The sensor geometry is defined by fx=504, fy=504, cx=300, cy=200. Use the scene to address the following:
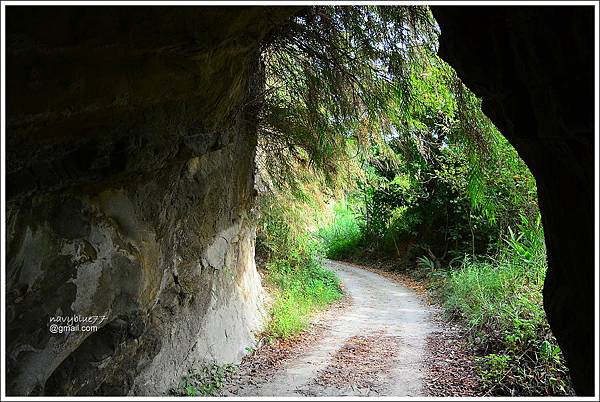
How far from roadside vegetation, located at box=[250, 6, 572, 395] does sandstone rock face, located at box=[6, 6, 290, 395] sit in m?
1.68

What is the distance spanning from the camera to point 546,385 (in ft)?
16.3

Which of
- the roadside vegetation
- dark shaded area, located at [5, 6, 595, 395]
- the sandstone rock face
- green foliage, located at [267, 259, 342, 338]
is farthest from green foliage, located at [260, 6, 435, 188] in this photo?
green foliage, located at [267, 259, 342, 338]

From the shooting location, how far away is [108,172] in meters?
3.27

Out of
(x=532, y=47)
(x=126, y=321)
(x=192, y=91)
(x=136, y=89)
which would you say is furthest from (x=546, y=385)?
(x=136, y=89)

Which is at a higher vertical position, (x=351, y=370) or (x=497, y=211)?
(x=497, y=211)

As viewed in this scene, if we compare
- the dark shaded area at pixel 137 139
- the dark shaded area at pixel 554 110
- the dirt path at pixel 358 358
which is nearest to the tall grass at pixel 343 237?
the dirt path at pixel 358 358

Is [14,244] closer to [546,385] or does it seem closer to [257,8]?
[257,8]

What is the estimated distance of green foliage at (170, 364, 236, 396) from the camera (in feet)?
16.3

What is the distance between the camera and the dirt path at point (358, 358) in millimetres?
5219

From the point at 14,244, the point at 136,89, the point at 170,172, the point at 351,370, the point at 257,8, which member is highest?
the point at 257,8

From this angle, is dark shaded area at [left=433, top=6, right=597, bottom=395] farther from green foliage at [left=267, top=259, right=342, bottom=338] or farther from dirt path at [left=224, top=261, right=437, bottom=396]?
green foliage at [left=267, top=259, right=342, bottom=338]

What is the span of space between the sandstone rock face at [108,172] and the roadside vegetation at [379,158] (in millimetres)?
1682

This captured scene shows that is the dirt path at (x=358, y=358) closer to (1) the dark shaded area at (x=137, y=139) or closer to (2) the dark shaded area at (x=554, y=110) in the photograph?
(1) the dark shaded area at (x=137, y=139)

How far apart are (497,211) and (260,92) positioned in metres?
5.44
